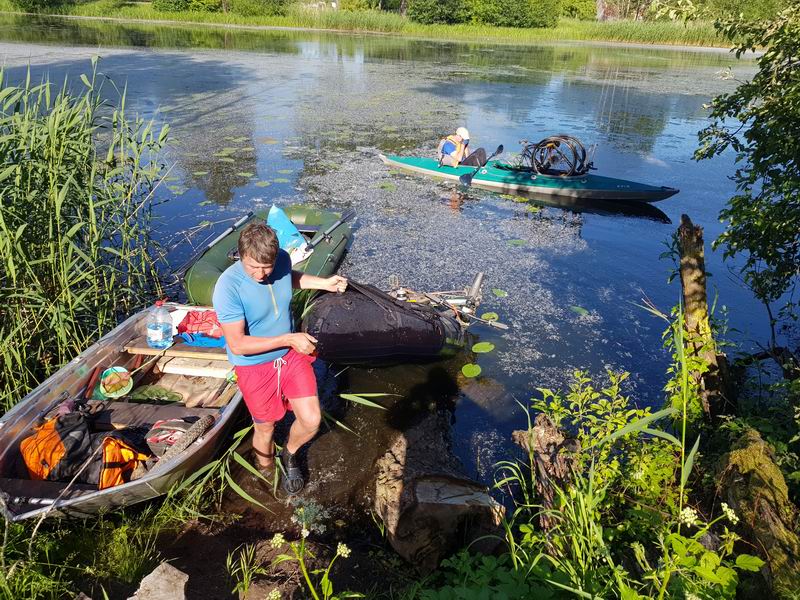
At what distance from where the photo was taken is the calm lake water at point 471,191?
4898mm

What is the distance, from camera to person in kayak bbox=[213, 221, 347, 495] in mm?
2592

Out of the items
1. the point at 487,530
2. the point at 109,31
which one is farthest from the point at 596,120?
the point at 109,31

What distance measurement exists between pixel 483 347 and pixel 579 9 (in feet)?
148

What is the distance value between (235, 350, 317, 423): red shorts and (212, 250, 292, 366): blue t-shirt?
0.19ft

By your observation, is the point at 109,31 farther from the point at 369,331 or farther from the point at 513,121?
the point at 369,331

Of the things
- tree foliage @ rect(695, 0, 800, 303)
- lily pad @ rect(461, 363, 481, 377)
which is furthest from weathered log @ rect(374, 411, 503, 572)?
tree foliage @ rect(695, 0, 800, 303)

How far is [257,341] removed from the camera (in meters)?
2.68

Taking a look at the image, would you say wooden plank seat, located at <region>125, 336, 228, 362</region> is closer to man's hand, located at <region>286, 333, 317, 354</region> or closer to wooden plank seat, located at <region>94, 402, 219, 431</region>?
wooden plank seat, located at <region>94, 402, 219, 431</region>

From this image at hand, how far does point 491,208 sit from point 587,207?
1.69 metres

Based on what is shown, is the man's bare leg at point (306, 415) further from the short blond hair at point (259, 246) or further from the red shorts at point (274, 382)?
the short blond hair at point (259, 246)

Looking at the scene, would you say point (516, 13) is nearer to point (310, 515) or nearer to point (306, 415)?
point (306, 415)

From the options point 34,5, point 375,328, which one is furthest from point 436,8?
point 375,328

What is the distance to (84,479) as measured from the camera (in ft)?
9.16

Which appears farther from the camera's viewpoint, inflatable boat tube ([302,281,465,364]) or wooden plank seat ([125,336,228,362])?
inflatable boat tube ([302,281,465,364])
